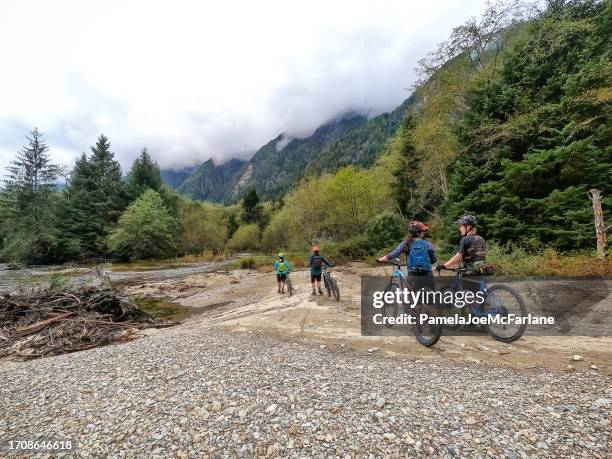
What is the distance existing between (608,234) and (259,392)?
527 inches

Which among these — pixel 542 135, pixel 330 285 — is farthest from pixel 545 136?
pixel 330 285

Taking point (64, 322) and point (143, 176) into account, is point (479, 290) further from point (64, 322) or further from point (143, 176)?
point (143, 176)

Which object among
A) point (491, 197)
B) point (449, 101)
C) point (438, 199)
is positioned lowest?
point (491, 197)

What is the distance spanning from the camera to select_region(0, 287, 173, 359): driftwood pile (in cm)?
632

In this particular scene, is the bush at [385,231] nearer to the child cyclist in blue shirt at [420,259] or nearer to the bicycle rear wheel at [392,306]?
the bicycle rear wheel at [392,306]

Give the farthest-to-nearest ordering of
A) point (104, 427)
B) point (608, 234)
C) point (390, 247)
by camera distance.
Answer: point (390, 247), point (608, 234), point (104, 427)

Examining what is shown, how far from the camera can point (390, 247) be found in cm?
2139

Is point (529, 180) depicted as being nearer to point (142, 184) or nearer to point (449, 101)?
point (449, 101)

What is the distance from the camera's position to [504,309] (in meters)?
4.75

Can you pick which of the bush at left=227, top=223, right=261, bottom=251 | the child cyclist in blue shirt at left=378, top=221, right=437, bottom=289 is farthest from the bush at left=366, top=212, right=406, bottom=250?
the bush at left=227, top=223, right=261, bottom=251

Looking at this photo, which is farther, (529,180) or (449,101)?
(449,101)

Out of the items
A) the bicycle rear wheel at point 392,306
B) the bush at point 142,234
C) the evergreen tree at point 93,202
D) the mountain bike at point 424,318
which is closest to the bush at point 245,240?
the bush at point 142,234

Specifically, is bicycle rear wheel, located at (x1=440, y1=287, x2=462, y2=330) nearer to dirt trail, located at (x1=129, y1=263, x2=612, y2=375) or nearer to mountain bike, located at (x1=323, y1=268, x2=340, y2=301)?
dirt trail, located at (x1=129, y1=263, x2=612, y2=375)

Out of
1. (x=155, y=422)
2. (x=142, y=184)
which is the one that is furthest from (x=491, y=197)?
(x=142, y=184)
